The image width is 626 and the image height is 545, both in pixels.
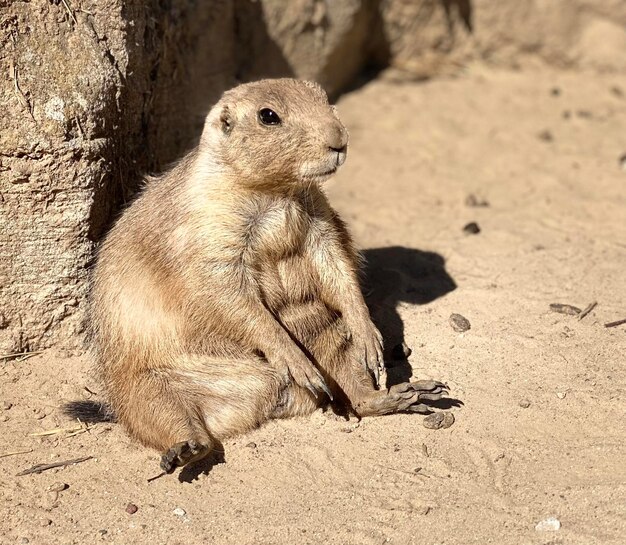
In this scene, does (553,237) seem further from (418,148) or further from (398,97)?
(398,97)

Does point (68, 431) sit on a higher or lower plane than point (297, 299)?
lower

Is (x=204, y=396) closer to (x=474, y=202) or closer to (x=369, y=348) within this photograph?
(x=369, y=348)

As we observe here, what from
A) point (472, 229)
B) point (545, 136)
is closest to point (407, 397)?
point (472, 229)

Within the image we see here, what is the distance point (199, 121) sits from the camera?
6.66 m

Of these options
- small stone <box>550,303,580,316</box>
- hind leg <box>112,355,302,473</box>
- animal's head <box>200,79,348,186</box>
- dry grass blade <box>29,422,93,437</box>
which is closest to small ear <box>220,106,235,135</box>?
animal's head <box>200,79,348,186</box>

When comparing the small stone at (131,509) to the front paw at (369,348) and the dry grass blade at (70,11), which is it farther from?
the dry grass blade at (70,11)

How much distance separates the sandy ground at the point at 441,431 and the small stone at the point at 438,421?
0.04 metres

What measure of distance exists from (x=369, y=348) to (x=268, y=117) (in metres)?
1.36

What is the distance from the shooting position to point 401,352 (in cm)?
512

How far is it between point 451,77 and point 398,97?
2.42 ft

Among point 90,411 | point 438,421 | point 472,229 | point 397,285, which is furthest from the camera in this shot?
point 472,229

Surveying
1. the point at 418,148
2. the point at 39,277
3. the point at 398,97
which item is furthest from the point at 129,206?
the point at 398,97

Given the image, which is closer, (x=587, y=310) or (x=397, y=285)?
(x=587, y=310)

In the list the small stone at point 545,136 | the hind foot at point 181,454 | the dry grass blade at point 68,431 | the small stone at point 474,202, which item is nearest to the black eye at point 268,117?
the hind foot at point 181,454
